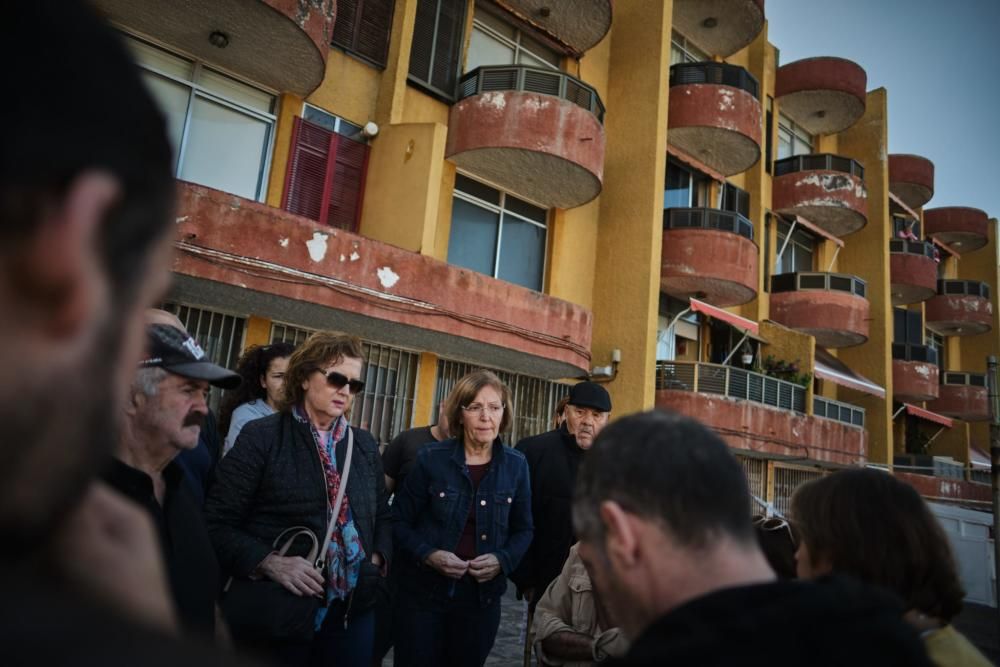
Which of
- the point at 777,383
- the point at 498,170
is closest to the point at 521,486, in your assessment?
the point at 498,170

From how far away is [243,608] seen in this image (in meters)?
2.57

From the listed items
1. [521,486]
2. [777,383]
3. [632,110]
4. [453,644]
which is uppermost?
[632,110]

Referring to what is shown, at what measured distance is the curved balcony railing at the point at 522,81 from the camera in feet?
32.5

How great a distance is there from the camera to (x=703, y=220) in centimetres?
1329

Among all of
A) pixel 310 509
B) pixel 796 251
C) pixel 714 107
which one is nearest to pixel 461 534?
pixel 310 509

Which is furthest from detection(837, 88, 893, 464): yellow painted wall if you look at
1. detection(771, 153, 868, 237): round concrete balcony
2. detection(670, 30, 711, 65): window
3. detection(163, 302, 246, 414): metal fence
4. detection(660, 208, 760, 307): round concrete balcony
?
detection(163, 302, 246, 414): metal fence

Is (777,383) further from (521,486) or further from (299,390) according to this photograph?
(299,390)

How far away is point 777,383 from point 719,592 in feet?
45.5

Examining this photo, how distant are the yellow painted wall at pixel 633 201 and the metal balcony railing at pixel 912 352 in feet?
44.8

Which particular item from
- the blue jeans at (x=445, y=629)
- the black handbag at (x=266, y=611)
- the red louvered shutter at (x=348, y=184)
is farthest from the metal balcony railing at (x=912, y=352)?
the black handbag at (x=266, y=611)

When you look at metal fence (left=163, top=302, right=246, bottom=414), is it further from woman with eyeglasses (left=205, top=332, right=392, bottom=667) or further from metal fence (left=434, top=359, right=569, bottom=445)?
woman with eyeglasses (left=205, top=332, right=392, bottom=667)

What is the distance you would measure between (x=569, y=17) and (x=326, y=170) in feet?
17.7

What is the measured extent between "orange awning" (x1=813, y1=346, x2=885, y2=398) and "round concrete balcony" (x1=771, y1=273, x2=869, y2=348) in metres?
0.71

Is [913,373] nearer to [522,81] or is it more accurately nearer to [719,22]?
[719,22]
